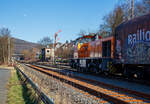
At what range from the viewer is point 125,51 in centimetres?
1021

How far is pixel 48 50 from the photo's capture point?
172ft

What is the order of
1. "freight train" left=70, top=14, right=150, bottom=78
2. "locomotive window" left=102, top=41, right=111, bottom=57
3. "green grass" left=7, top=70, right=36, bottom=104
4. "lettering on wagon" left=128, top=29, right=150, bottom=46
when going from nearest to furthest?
1. "green grass" left=7, top=70, right=36, bottom=104
2. "lettering on wagon" left=128, top=29, right=150, bottom=46
3. "freight train" left=70, top=14, right=150, bottom=78
4. "locomotive window" left=102, top=41, right=111, bottom=57

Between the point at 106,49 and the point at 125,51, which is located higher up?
the point at 106,49

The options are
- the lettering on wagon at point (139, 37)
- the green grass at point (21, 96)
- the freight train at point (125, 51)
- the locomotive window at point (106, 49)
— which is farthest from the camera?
the locomotive window at point (106, 49)

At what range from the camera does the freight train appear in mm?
8758

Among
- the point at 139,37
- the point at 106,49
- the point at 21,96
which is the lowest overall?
the point at 21,96

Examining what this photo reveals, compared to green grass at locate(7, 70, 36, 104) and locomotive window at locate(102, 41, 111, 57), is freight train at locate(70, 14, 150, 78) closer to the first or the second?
locomotive window at locate(102, 41, 111, 57)

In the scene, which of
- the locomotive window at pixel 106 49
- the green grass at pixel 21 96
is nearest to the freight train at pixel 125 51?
the locomotive window at pixel 106 49

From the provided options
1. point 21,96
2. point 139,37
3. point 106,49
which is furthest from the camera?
point 106,49

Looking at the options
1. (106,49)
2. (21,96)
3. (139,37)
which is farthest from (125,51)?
(21,96)

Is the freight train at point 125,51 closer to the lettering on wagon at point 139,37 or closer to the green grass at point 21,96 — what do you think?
the lettering on wagon at point 139,37

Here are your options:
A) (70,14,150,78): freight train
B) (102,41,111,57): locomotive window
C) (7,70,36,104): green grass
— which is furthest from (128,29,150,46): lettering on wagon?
(7,70,36,104): green grass

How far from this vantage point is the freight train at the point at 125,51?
345 inches

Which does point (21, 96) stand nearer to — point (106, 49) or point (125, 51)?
point (125, 51)
